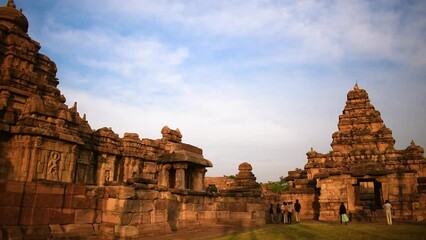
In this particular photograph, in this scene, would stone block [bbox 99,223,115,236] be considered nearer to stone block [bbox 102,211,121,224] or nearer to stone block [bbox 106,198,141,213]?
stone block [bbox 102,211,121,224]

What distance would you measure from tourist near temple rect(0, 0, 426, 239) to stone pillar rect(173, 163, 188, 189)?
61 millimetres

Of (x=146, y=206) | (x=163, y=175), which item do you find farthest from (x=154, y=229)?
(x=163, y=175)

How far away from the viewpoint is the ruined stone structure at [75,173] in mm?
7098

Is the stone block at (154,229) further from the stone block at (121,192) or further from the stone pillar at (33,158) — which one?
the stone pillar at (33,158)

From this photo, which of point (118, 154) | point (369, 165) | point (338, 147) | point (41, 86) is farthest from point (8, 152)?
point (338, 147)

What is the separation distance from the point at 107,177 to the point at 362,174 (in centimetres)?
1510

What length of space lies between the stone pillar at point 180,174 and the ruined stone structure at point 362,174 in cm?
856

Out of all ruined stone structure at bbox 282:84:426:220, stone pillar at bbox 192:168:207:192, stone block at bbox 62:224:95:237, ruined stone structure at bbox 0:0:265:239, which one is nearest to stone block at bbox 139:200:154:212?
ruined stone structure at bbox 0:0:265:239

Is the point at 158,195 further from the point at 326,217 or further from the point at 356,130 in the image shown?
the point at 356,130

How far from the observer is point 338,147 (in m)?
30.5

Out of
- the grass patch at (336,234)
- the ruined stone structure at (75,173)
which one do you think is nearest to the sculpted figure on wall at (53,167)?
the ruined stone structure at (75,173)

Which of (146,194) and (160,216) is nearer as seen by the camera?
(146,194)

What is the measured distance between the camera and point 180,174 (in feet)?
59.8

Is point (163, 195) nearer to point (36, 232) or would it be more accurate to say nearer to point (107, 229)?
point (107, 229)
